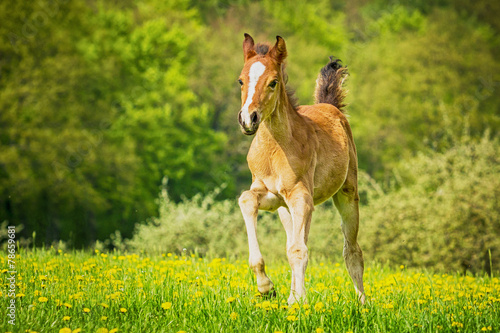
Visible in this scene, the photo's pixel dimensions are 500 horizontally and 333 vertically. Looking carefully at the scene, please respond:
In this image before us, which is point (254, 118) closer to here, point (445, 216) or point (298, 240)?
point (298, 240)

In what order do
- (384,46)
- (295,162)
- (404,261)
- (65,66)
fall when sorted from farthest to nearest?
(384,46), (65,66), (404,261), (295,162)

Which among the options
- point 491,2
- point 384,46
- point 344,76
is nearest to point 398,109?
point 384,46

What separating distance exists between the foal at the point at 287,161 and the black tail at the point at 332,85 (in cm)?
109

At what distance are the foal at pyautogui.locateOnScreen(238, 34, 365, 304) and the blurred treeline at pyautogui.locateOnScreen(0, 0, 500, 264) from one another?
42.8 feet

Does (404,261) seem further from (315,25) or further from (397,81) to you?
(315,25)

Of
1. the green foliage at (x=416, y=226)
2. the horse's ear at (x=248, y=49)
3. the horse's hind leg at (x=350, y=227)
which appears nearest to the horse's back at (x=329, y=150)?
the horse's hind leg at (x=350, y=227)

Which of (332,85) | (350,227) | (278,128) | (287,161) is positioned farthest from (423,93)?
(287,161)

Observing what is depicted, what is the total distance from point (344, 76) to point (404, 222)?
11.3 metres

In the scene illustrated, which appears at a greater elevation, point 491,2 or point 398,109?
point 491,2

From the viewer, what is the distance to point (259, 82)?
218 inches

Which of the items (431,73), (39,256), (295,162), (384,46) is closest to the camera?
(295,162)

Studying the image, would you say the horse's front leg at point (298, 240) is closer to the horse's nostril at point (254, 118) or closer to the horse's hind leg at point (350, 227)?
the horse's nostril at point (254, 118)

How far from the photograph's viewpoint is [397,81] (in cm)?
4222

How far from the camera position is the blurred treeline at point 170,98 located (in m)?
28.5
